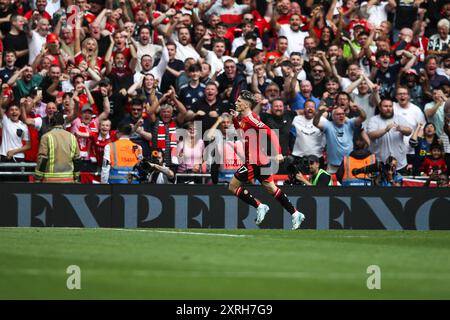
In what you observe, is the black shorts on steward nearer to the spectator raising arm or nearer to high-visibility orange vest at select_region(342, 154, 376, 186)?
high-visibility orange vest at select_region(342, 154, 376, 186)

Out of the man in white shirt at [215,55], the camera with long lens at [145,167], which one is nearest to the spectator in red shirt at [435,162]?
the man in white shirt at [215,55]

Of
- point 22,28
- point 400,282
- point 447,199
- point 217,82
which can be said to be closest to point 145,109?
point 217,82

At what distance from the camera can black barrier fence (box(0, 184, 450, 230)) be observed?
1808 centimetres

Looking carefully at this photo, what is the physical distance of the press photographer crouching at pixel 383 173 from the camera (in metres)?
18.7

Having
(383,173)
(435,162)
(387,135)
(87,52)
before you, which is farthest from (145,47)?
(435,162)

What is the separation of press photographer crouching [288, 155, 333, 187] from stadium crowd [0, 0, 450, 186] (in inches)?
1.5

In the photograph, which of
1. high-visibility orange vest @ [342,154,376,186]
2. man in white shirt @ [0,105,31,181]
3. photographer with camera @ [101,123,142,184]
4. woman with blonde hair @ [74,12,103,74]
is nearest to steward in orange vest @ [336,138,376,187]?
high-visibility orange vest @ [342,154,376,186]

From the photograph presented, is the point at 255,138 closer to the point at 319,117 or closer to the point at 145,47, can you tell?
the point at 319,117

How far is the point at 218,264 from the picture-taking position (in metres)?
11.8

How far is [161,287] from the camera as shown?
32.8 feet

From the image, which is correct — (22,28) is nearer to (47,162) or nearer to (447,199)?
(47,162)

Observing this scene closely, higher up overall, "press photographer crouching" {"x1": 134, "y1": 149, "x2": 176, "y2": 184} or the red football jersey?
the red football jersey

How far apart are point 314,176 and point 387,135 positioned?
1.90 meters
